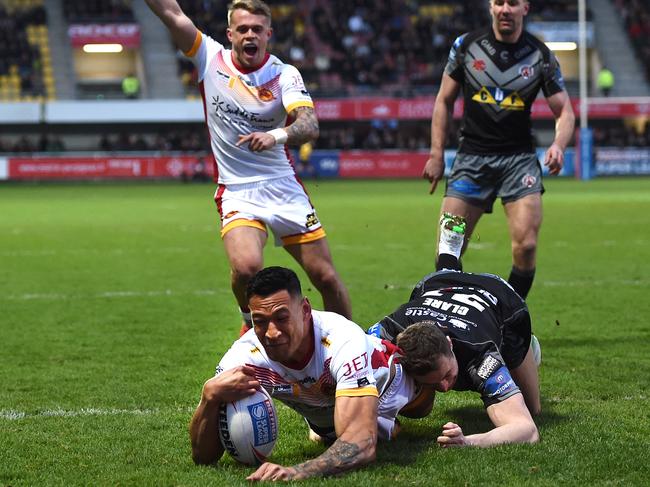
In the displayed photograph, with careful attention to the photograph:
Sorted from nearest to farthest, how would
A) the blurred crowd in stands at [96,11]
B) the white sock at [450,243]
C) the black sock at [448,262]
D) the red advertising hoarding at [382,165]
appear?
1. the black sock at [448,262]
2. the white sock at [450,243]
3. the red advertising hoarding at [382,165]
4. the blurred crowd in stands at [96,11]

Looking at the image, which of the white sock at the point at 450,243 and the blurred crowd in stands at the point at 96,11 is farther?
the blurred crowd in stands at the point at 96,11

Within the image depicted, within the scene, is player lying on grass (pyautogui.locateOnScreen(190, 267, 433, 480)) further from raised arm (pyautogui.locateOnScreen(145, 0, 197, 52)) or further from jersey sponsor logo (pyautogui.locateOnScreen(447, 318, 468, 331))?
raised arm (pyautogui.locateOnScreen(145, 0, 197, 52))

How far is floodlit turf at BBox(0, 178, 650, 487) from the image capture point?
457cm

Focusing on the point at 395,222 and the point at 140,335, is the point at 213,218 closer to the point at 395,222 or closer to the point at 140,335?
the point at 395,222

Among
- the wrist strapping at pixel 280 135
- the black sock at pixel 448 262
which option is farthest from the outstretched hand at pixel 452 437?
the black sock at pixel 448 262

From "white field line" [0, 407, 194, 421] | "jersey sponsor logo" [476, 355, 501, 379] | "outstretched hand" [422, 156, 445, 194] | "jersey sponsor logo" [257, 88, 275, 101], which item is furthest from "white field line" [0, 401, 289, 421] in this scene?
"outstretched hand" [422, 156, 445, 194]

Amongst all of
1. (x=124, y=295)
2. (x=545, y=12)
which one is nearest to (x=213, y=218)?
(x=124, y=295)

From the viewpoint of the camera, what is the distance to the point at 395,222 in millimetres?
19359

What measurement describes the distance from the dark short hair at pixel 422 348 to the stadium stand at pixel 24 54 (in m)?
38.2

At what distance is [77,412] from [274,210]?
1863 millimetres

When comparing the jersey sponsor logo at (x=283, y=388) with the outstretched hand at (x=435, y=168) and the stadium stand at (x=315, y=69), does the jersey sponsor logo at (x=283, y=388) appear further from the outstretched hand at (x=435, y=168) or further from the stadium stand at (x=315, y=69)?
the stadium stand at (x=315, y=69)

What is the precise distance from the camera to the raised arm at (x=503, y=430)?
4.71 m

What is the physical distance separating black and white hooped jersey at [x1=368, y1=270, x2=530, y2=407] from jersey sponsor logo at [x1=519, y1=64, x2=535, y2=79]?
245cm

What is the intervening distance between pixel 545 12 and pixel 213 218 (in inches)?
1141
